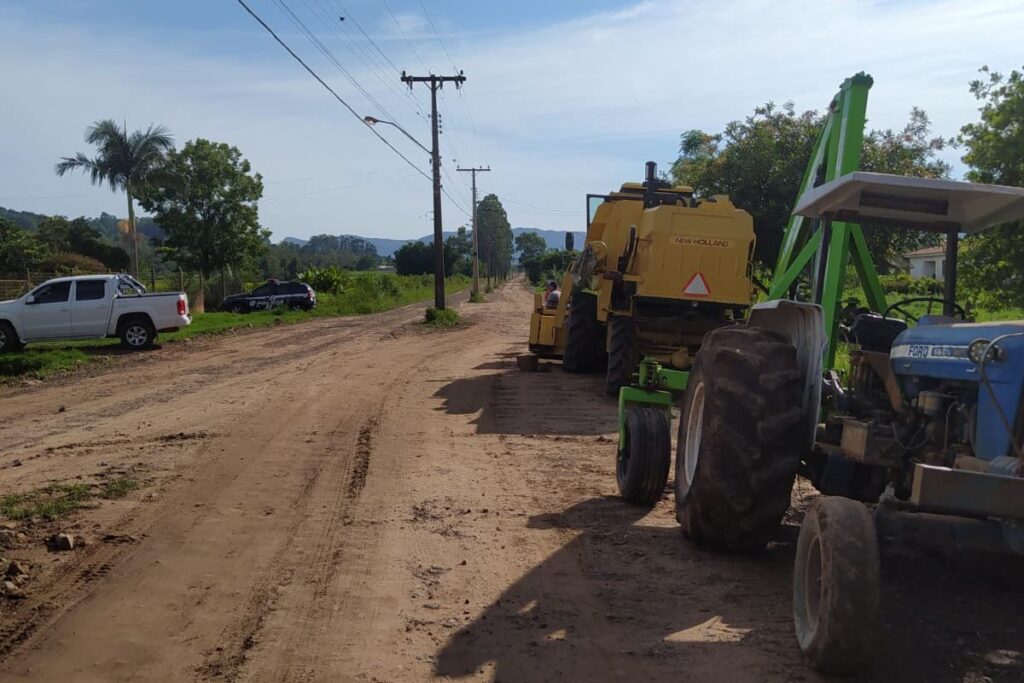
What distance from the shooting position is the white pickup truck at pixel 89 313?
68.9ft

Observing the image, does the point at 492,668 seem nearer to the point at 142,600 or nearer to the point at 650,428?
the point at 142,600

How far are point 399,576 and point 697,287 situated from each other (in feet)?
25.7

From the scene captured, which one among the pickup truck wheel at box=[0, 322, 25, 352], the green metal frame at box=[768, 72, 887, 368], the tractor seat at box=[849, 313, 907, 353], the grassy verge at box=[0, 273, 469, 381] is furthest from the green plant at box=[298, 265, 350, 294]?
the tractor seat at box=[849, 313, 907, 353]

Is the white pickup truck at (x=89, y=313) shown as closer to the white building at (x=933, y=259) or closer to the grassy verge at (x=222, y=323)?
the grassy verge at (x=222, y=323)

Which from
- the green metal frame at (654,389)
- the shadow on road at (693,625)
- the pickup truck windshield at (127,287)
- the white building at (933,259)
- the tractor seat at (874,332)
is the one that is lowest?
the shadow on road at (693,625)

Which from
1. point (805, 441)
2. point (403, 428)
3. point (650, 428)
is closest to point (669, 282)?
point (403, 428)

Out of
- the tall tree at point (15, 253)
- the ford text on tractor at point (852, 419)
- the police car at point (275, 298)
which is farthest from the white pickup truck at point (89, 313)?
the tall tree at point (15, 253)

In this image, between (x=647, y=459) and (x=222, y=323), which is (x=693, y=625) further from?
(x=222, y=323)

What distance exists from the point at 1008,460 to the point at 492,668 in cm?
241

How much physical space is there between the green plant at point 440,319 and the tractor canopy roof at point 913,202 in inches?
992

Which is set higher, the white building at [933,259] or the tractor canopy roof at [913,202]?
the tractor canopy roof at [913,202]

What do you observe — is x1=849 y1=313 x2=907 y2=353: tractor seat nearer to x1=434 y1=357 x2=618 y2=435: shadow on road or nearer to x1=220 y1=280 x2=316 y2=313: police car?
x1=434 y1=357 x2=618 y2=435: shadow on road

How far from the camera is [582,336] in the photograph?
640 inches

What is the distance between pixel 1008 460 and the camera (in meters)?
3.94
